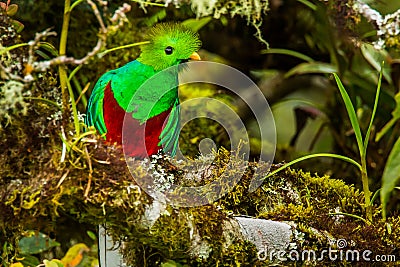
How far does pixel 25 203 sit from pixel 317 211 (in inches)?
26.0

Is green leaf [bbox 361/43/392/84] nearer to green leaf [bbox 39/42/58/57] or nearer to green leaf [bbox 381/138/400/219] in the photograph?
green leaf [bbox 381/138/400/219]

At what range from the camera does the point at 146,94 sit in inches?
57.7

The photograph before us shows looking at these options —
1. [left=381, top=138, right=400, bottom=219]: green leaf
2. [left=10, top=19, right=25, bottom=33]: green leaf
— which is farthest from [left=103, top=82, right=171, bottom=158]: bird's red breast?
[left=381, top=138, right=400, bottom=219]: green leaf

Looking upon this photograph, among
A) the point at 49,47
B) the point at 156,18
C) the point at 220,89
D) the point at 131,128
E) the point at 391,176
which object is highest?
the point at 156,18

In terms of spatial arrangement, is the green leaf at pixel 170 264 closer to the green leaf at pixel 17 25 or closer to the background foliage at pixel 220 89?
the background foliage at pixel 220 89

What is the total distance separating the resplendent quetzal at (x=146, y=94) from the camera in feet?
4.77

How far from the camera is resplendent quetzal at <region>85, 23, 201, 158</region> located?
1.46 m

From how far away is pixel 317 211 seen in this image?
150 centimetres

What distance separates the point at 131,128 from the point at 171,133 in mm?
121

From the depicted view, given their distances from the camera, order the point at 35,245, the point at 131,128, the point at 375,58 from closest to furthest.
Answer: the point at 131,128 < the point at 35,245 < the point at 375,58

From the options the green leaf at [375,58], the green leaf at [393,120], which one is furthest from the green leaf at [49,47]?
the green leaf at [375,58]

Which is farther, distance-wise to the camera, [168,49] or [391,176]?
[391,176]

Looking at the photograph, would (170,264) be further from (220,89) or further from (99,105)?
(220,89)

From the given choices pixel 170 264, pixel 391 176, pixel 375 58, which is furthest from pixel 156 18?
pixel 170 264
